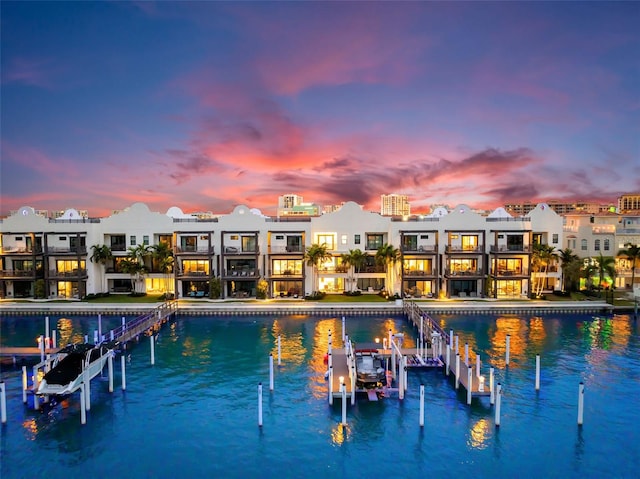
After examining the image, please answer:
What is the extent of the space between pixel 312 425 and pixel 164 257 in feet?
129

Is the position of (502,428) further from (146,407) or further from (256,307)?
(256,307)

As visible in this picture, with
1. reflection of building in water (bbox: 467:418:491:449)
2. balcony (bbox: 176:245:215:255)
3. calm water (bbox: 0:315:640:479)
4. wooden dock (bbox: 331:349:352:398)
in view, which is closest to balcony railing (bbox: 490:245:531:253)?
calm water (bbox: 0:315:640:479)

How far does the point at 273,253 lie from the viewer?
5628 centimetres

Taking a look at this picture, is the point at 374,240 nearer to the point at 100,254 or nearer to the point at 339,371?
the point at 339,371

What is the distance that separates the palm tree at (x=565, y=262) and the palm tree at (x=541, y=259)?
41.2 inches

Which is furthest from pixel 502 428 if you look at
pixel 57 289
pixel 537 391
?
pixel 57 289

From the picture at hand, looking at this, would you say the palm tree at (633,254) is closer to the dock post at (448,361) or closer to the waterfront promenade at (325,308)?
the waterfront promenade at (325,308)

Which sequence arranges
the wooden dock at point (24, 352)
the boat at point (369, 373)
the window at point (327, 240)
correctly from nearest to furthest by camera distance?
the boat at point (369, 373)
the wooden dock at point (24, 352)
the window at point (327, 240)

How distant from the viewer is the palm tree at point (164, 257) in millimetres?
55156

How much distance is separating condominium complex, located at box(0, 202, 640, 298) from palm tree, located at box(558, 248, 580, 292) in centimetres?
88

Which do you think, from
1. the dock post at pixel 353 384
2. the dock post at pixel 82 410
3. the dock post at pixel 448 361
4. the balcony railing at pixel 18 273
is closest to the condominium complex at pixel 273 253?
the balcony railing at pixel 18 273

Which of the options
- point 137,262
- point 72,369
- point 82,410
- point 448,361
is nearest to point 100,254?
point 137,262

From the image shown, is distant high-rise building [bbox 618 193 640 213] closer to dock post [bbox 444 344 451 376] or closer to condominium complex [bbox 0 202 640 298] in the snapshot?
condominium complex [bbox 0 202 640 298]

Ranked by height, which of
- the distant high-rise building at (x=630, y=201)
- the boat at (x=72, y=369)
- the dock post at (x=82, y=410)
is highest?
the distant high-rise building at (x=630, y=201)
